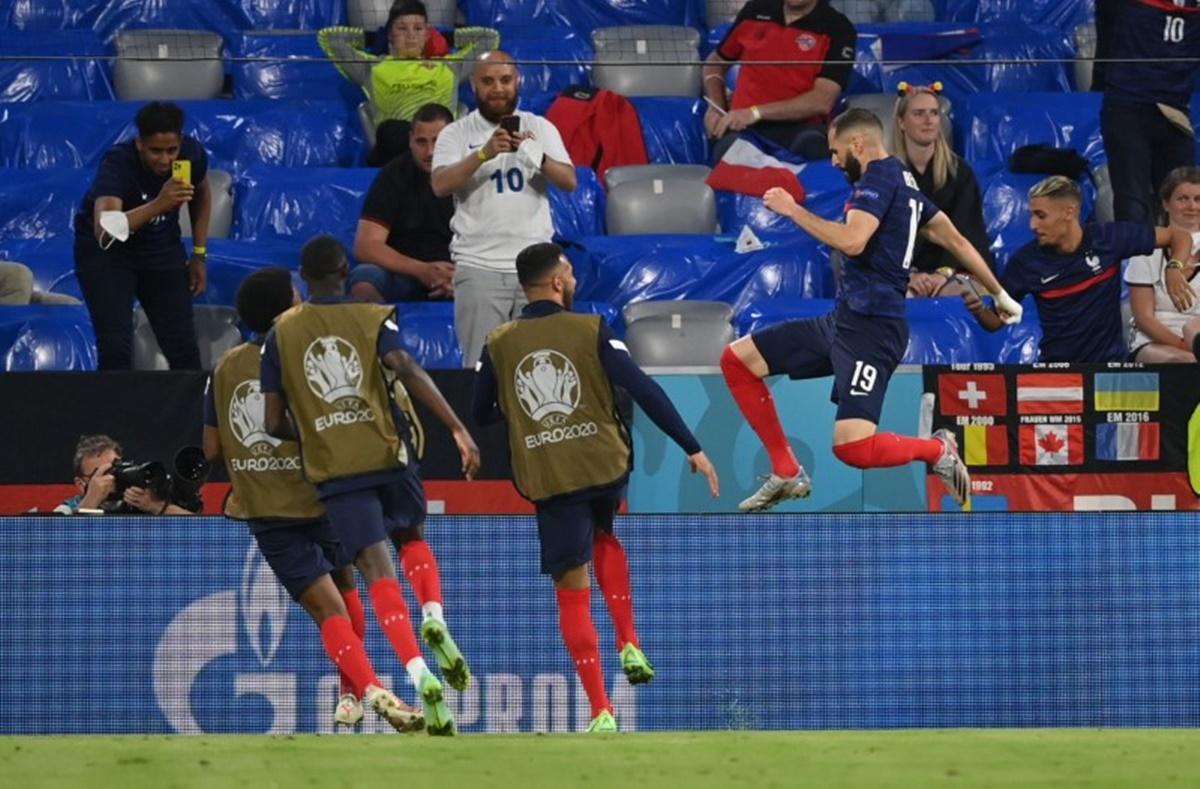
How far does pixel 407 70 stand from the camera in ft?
43.3

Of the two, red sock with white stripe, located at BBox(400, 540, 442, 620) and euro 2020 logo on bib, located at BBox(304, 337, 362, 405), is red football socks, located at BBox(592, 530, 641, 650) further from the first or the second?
euro 2020 logo on bib, located at BBox(304, 337, 362, 405)

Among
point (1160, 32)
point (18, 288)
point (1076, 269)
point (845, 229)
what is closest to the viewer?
point (845, 229)

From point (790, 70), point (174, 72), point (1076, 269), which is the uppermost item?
point (174, 72)

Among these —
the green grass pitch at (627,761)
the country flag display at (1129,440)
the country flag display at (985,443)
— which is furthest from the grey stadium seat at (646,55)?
the green grass pitch at (627,761)

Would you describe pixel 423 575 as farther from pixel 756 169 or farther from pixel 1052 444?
pixel 756 169

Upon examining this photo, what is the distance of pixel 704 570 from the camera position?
33.1 ft

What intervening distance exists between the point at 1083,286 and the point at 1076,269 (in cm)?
10

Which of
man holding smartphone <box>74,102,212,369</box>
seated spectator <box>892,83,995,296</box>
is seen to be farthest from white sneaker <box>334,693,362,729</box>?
seated spectator <box>892,83,995,296</box>

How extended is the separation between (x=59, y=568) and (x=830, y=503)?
3476 millimetres

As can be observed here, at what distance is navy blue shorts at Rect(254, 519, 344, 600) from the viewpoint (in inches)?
350

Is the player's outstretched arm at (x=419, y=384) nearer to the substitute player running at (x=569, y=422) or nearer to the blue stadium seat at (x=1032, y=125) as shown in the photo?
the substitute player running at (x=569, y=422)

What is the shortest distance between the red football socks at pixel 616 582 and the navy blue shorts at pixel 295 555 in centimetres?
105

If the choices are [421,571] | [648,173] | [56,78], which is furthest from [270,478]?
[56,78]

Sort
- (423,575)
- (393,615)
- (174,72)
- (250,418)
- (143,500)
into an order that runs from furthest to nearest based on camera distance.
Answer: (174,72) < (143,500) < (250,418) < (423,575) < (393,615)
